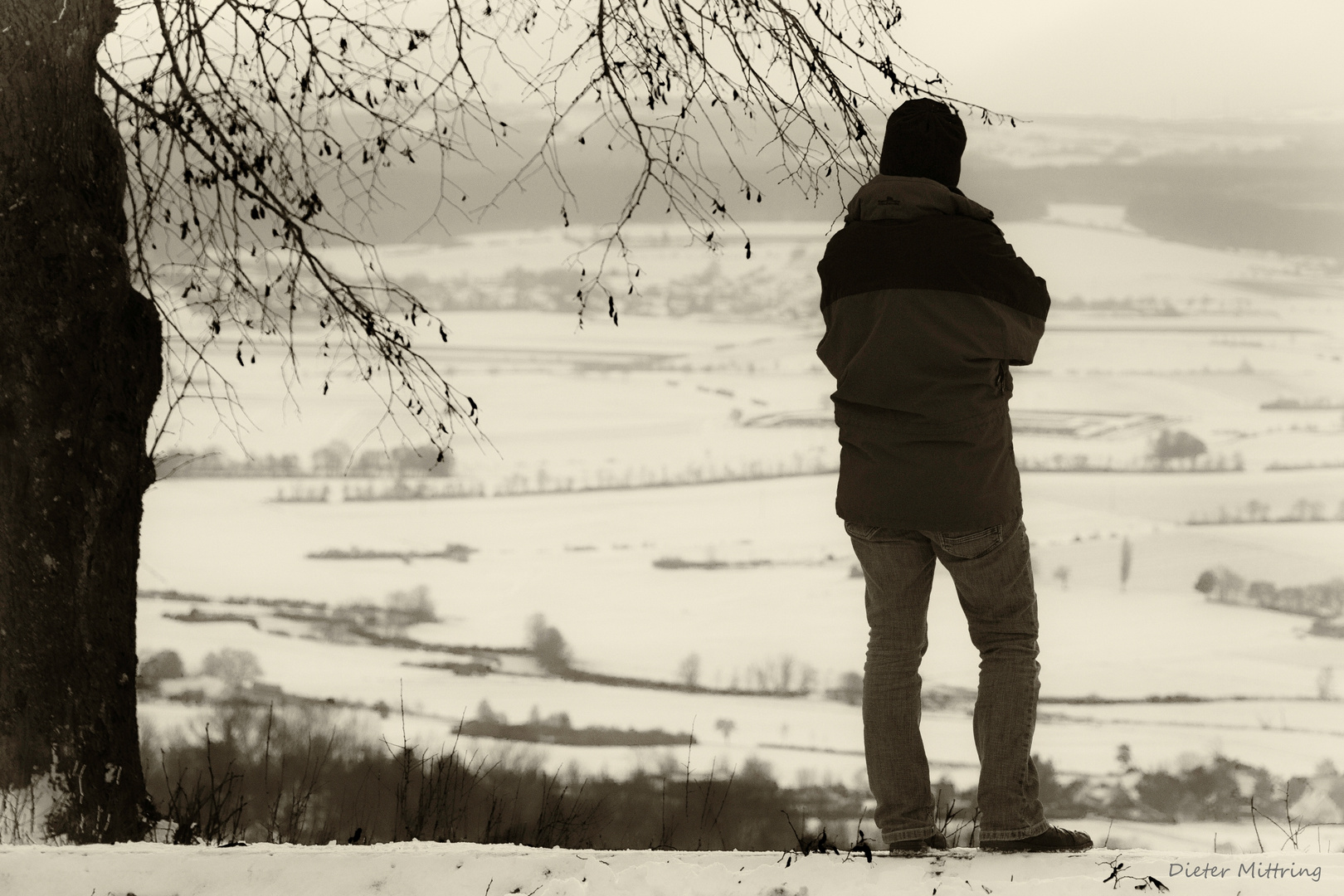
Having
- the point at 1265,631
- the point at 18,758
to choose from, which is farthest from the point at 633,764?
the point at 1265,631

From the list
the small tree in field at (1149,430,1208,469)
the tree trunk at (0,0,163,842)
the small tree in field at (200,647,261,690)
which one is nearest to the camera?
the tree trunk at (0,0,163,842)

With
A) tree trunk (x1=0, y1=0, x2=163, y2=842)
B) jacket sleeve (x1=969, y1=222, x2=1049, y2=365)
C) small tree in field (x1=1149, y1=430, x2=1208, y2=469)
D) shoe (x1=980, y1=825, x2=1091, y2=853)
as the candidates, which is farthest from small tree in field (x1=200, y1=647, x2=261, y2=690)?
small tree in field (x1=1149, y1=430, x2=1208, y2=469)

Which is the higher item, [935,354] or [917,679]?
[935,354]

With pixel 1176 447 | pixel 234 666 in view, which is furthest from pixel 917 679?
pixel 1176 447

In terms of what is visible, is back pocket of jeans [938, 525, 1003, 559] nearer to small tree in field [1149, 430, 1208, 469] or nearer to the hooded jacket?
the hooded jacket

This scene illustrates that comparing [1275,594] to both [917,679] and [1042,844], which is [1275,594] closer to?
[1042,844]

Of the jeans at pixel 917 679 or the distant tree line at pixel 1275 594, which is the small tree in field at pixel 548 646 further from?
the jeans at pixel 917 679

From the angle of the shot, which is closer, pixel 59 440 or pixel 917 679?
pixel 917 679

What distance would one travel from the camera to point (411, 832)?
3436mm

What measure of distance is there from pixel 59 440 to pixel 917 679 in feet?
8.00

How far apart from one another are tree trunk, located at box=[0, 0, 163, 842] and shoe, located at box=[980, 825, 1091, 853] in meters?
2.48

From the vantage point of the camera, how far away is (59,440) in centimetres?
303

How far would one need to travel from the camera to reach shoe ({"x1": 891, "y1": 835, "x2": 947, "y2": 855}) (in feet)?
7.60

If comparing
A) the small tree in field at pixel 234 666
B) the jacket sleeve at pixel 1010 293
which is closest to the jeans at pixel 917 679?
the jacket sleeve at pixel 1010 293
